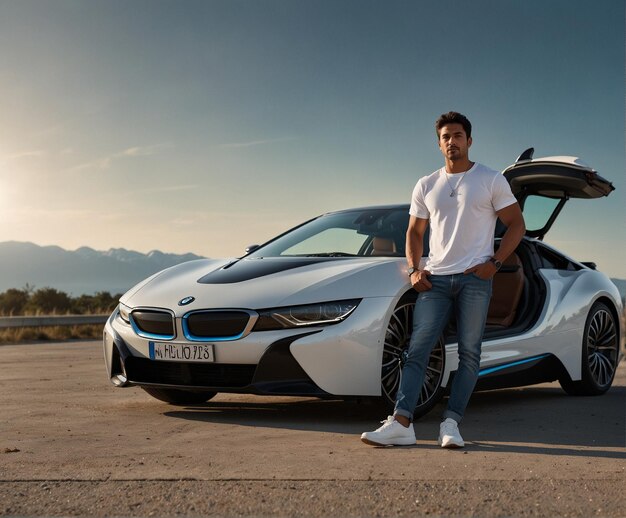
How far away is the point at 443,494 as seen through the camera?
4016mm

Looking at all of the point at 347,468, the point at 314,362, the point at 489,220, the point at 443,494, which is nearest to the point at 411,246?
the point at 489,220

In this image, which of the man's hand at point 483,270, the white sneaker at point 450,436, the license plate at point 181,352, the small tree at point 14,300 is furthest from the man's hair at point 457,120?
the small tree at point 14,300

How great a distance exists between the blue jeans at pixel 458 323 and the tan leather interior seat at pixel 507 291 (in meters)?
1.95

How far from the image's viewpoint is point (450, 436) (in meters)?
5.22

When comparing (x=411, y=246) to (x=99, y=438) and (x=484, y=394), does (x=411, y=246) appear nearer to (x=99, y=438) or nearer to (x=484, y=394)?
(x=99, y=438)

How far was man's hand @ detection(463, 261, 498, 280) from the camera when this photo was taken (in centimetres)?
549

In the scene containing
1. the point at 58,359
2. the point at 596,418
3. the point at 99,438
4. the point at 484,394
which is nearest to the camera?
the point at 99,438

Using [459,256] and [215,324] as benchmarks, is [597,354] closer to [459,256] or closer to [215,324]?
[459,256]

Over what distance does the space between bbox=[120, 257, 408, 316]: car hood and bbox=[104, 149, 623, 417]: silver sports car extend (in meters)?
0.01

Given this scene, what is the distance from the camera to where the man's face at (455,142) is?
557 centimetres

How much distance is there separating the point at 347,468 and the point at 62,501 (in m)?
1.37

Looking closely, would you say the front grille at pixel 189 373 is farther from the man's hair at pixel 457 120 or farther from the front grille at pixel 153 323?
the man's hair at pixel 457 120

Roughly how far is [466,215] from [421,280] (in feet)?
1.53

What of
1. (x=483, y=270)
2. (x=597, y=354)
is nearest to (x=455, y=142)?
(x=483, y=270)
